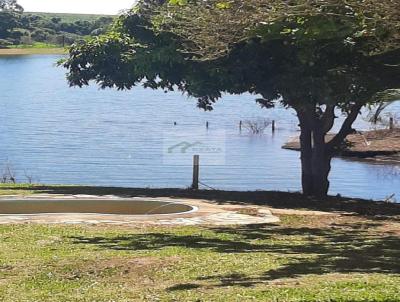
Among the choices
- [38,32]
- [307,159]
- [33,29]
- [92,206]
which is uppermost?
[33,29]

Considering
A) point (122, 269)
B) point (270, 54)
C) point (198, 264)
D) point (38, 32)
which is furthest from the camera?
point (38, 32)

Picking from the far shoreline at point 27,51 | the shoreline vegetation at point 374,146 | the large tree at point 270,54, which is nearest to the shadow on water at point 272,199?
the large tree at point 270,54

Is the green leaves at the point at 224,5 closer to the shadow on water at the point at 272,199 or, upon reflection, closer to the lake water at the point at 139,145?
the shadow on water at the point at 272,199

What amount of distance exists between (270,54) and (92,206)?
→ 506cm

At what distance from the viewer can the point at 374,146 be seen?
4334cm

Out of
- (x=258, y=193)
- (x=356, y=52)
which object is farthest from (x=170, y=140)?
(x=356, y=52)

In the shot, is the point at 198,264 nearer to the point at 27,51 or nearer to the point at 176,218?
the point at 176,218

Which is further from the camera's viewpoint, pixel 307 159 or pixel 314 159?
pixel 307 159

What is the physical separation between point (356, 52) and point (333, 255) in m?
5.68

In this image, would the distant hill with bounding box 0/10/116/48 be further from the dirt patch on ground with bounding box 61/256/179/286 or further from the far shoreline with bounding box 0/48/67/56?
the dirt patch on ground with bounding box 61/256/179/286

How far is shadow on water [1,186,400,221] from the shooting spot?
17375 mm

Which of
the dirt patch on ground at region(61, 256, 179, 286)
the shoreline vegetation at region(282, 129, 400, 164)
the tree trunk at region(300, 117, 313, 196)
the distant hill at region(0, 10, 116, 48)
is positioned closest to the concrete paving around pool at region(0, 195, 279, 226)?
the dirt patch on ground at region(61, 256, 179, 286)

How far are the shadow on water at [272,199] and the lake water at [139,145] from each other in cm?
844

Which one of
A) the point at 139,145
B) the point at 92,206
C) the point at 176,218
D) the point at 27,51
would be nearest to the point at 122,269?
the point at 176,218
